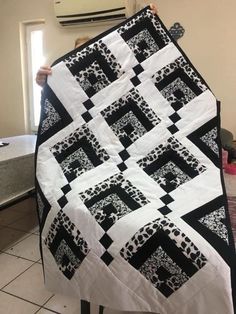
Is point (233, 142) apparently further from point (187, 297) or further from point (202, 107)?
point (187, 297)

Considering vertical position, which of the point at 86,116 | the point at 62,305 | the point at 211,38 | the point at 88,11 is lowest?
the point at 62,305

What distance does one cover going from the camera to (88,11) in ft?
8.84

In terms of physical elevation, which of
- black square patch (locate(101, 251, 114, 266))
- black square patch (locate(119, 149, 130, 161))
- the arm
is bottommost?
black square patch (locate(101, 251, 114, 266))

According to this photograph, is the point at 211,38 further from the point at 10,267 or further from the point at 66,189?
the point at 10,267

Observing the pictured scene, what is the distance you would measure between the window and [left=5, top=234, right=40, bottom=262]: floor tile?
1.45m

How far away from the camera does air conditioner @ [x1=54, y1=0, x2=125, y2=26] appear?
259 centimetres

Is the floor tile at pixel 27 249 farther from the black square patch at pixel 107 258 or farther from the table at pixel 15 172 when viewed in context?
the black square patch at pixel 107 258

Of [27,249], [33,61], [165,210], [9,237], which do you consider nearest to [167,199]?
→ [165,210]

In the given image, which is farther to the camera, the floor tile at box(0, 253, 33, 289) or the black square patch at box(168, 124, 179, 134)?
the floor tile at box(0, 253, 33, 289)

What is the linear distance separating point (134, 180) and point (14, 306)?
1.01 metres

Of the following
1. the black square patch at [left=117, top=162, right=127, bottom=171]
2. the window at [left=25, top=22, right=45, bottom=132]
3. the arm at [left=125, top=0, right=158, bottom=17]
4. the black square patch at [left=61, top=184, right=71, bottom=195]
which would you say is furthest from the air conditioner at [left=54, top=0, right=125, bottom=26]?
Result: the black square patch at [left=61, top=184, right=71, bottom=195]

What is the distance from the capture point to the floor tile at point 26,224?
2479 millimetres

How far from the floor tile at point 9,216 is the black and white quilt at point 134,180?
4.89 ft

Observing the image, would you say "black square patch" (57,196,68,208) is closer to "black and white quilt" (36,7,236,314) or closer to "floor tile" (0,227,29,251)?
"black and white quilt" (36,7,236,314)
